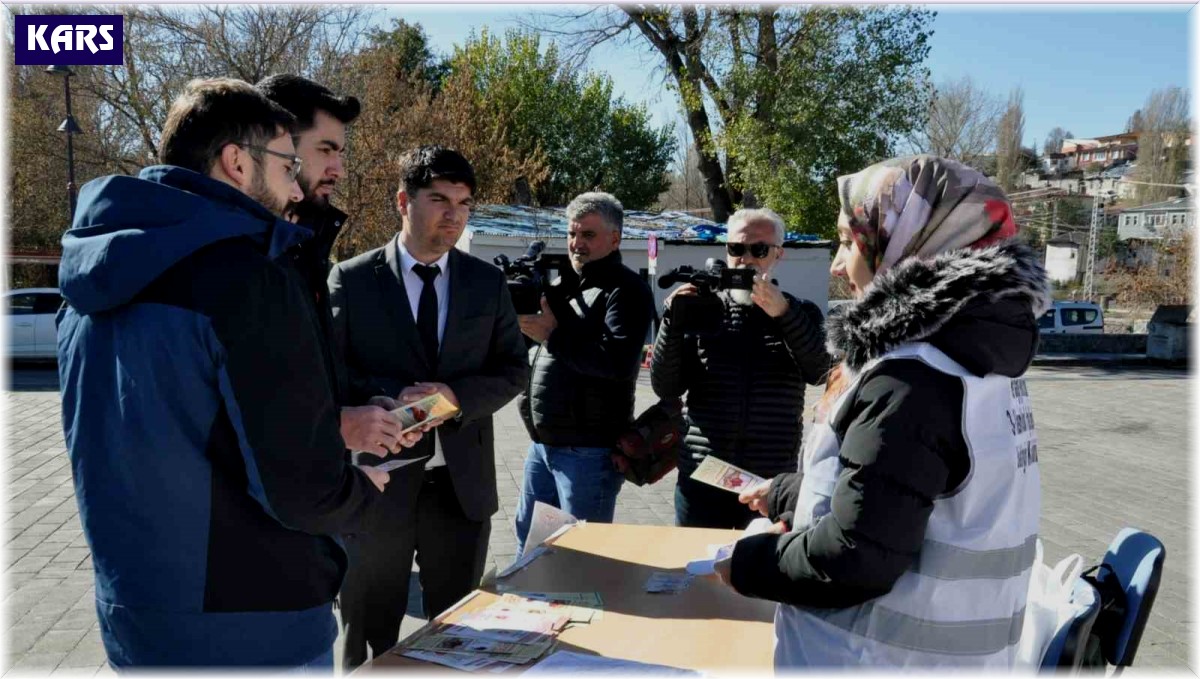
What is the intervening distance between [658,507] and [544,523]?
12.9 feet

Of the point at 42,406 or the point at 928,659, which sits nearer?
the point at 928,659

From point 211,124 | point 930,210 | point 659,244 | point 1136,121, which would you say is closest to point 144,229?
point 211,124

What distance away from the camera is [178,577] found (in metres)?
1.82

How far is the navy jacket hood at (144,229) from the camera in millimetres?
1725

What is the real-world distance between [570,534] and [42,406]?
37.2 feet

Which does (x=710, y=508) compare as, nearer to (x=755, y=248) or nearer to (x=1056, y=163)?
(x=755, y=248)

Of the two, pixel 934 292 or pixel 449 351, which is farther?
pixel 449 351

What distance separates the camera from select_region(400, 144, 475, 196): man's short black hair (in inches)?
137

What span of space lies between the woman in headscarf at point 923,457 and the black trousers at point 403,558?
1.68 m

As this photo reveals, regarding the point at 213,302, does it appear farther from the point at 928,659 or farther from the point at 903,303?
the point at 928,659

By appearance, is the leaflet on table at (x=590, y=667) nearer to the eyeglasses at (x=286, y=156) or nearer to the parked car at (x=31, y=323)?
the eyeglasses at (x=286, y=156)

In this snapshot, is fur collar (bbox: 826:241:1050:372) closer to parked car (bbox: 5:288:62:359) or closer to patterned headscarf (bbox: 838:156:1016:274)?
patterned headscarf (bbox: 838:156:1016:274)

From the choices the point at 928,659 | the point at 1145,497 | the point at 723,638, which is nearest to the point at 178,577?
the point at 723,638

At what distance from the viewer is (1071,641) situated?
2.14m
